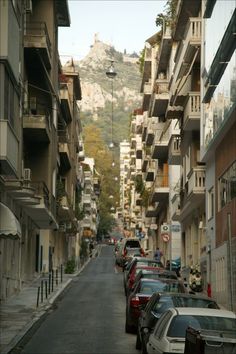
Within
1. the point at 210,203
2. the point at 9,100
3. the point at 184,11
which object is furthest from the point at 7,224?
the point at 184,11

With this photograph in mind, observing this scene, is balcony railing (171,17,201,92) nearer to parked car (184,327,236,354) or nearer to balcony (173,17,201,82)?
balcony (173,17,201,82)

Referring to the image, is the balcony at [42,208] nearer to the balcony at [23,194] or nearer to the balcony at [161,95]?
the balcony at [23,194]

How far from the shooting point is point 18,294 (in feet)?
109

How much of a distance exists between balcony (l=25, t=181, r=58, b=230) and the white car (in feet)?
67.7

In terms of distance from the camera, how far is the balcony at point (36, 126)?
37.0 meters

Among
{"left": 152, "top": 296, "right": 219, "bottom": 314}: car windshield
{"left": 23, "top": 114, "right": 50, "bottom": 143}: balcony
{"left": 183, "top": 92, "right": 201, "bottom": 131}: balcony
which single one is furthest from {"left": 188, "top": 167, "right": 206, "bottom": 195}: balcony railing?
{"left": 152, "top": 296, "right": 219, "bottom": 314}: car windshield

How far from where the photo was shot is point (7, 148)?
851 inches

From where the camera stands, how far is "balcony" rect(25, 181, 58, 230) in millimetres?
35625

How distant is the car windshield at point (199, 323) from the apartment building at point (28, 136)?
32.9ft

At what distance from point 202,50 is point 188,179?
25.0 feet

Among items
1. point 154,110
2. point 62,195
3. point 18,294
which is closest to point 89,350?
point 18,294

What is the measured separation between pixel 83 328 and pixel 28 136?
749 inches

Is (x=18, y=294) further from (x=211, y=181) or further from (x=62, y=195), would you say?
(x=62, y=195)

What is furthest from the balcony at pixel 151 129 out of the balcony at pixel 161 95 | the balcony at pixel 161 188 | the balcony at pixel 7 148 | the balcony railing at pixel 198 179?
the balcony at pixel 7 148
